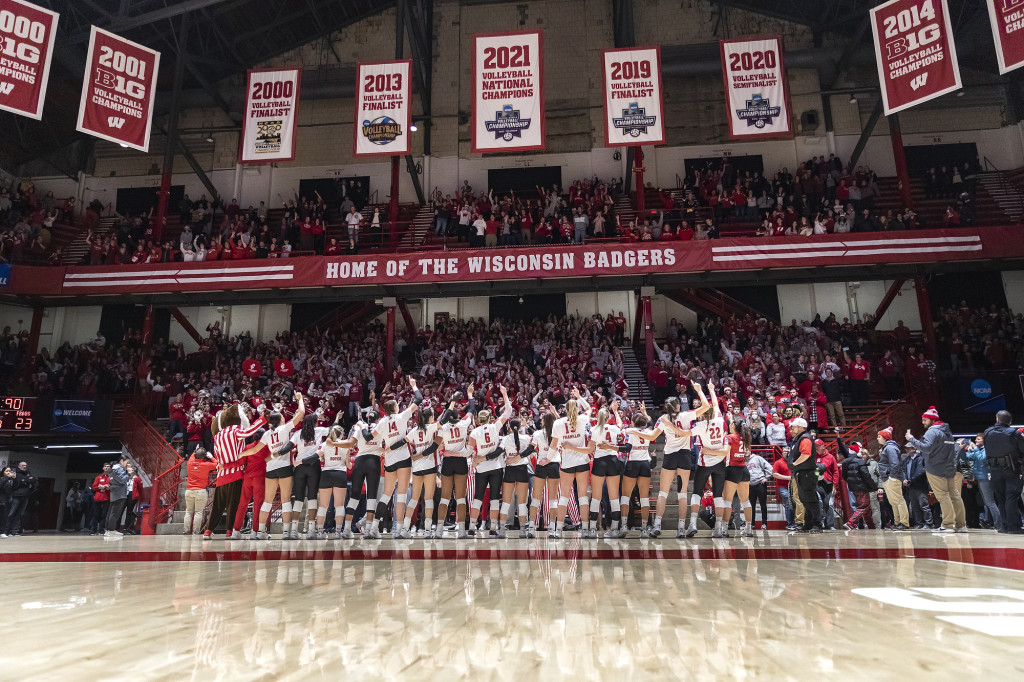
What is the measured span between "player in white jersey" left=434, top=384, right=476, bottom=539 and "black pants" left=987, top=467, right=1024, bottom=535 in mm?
9082

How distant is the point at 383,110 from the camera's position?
20.2 metres

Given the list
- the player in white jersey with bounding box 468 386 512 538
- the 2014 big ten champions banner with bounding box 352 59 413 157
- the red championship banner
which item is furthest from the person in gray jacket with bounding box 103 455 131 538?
the red championship banner

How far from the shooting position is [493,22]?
30.3 m

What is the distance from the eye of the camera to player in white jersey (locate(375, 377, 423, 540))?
10.2 meters

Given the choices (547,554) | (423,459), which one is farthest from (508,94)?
(547,554)

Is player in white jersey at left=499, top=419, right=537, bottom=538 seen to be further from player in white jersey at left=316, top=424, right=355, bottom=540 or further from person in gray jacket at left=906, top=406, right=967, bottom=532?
person in gray jacket at left=906, top=406, right=967, bottom=532

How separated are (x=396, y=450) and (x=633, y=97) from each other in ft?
46.1

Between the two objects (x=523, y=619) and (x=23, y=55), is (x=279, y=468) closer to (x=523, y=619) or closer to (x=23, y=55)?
(x=523, y=619)

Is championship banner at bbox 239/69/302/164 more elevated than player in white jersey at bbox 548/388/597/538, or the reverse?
championship banner at bbox 239/69/302/164

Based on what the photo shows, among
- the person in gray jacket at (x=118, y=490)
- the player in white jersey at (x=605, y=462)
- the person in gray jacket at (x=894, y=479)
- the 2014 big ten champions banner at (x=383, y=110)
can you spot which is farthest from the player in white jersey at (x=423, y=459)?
the 2014 big ten champions banner at (x=383, y=110)

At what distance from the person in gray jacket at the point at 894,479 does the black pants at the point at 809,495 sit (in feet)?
5.85

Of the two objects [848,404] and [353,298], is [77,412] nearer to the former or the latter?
[353,298]

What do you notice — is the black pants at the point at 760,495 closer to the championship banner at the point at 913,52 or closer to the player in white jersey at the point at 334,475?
the player in white jersey at the point at 334,475

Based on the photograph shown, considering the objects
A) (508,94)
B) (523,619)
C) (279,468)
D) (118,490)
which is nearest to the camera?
(523,619)
